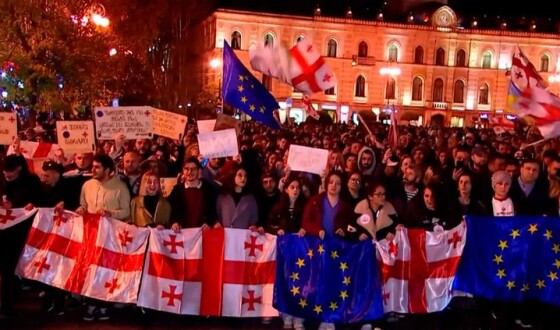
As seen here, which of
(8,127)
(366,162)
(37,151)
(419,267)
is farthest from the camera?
(37,151)

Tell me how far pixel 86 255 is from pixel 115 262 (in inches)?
14.5

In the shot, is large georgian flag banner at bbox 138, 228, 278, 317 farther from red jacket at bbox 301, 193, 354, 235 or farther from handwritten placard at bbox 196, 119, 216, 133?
handwritten placard at bbox 196, 119, 216, 133

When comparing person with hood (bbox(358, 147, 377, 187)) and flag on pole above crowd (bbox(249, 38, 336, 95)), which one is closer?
person with hood (bbox(358, 147, 377, 187))

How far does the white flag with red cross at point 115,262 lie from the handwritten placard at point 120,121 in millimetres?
2596

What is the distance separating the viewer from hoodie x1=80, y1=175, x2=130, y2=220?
7344mm

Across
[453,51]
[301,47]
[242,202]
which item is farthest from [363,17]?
[242,202]

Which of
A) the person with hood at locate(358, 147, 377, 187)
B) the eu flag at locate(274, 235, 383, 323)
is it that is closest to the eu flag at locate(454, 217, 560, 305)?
the eu flag at locate(274, 235, 383, 323)

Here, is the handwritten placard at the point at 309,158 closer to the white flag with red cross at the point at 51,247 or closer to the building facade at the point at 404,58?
the white flag with red cross at the point at 51,247

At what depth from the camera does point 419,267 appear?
286 inches

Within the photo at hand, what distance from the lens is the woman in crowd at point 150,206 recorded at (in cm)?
732

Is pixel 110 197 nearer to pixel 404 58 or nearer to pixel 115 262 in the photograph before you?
pixel 115 262

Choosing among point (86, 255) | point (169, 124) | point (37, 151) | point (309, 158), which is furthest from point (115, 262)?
point (169, 124)

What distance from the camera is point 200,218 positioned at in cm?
748

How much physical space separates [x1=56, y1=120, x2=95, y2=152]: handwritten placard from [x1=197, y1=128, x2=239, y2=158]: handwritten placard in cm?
155
